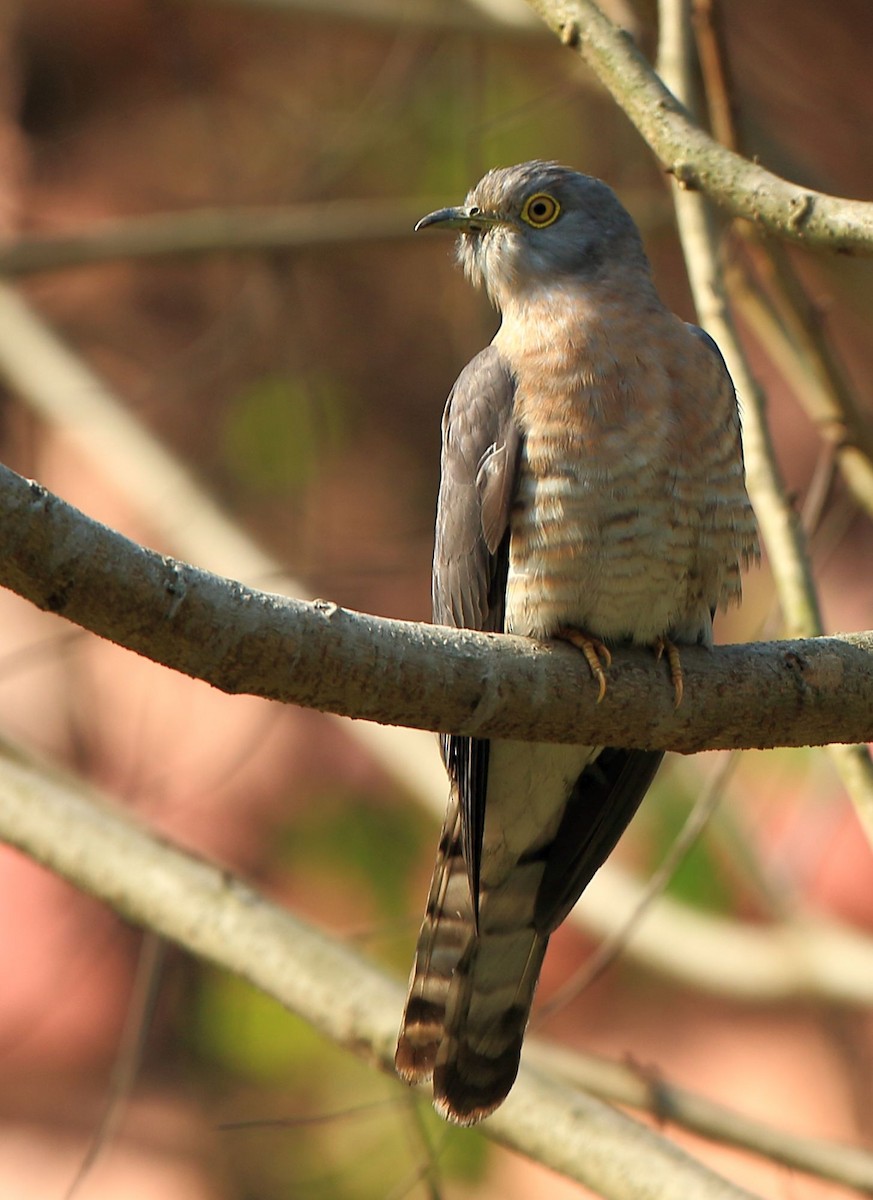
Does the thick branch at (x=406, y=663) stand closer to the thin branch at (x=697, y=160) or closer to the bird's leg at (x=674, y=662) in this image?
the bird's leg at (x=674, y=662)

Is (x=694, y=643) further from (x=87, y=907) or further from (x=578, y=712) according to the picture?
(x=87, y=907)

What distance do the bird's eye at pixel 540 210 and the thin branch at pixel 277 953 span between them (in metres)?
1.76

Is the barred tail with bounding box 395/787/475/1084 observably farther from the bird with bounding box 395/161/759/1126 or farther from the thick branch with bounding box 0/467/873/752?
the thick branch with bounding box 0/467/873/752

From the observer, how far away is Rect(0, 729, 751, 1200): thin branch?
9.45ft

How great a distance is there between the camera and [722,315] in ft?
11.0

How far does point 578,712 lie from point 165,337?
6.02m

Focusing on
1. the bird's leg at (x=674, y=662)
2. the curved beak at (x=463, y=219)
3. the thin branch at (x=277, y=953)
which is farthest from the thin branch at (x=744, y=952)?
the curved beak at (x=463, y=219)

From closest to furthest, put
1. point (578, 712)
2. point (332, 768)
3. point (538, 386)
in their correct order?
point (578, 712)
point (538, 386)
point (332, 768)

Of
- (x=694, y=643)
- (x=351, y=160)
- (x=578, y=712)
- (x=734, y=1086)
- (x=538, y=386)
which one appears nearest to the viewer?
(x=578, y=712)

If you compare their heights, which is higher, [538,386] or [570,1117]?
[538,386]

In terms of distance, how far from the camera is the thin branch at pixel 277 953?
9.45 ft

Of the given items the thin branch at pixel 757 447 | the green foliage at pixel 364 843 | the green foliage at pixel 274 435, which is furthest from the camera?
the green foliage at pixel 274 435

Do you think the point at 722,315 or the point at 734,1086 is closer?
the point at 722,315

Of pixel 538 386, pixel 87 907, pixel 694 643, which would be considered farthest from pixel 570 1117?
pixel 87 907
